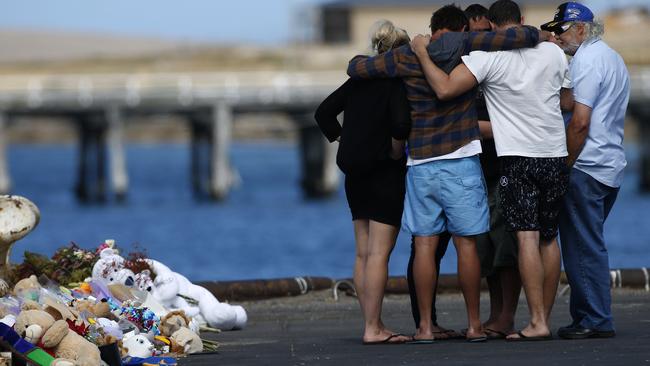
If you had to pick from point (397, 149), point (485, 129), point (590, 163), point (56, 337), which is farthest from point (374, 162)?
point (56, 337)

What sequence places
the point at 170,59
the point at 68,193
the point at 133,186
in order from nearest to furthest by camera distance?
1. the point at 68,193
2. the point at 133,186
3. the point at 170,59

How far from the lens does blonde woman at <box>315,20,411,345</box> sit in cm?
870

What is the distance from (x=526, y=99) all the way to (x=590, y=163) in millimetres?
635

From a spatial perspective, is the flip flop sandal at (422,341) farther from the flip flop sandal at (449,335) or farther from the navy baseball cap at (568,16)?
the navy baseball cap at (568,16)

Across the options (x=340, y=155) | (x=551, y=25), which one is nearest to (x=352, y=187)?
(x=340, y=155)

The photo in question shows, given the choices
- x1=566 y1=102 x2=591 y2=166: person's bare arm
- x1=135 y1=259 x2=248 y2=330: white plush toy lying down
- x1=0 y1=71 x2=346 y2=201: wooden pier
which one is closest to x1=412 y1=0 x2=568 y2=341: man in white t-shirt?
x1=566 y1=102 x2=591 y2=166: person's bare arm

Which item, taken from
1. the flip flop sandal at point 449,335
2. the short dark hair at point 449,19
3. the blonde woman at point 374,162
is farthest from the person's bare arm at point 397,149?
the flip flop sandal at point 449,335

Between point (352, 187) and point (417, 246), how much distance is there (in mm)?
530

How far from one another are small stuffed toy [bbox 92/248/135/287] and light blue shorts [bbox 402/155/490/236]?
6.64 feet

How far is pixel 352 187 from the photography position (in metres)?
8.89

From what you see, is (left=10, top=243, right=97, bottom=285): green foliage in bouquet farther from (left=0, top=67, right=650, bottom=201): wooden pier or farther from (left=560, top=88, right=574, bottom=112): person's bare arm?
(left=0, top=67, right=650, bottom=201): wooden pier

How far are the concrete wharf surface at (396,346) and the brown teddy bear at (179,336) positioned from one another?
5.4 inches

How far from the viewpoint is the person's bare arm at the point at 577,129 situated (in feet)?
28.9

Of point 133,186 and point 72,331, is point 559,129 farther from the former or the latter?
point 133,186
